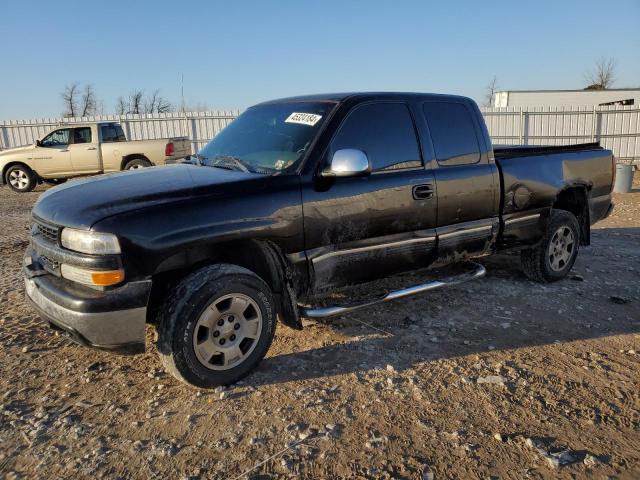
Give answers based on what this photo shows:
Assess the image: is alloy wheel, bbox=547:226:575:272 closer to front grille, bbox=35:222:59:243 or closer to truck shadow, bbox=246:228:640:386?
truck shadow, bbox=246:228:640:386

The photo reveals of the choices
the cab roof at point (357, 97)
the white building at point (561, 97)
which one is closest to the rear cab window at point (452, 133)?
the cab roof at point (357, 97)

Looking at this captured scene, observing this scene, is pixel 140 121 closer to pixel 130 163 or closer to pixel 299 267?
pixel 130 163

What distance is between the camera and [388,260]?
3.98 m

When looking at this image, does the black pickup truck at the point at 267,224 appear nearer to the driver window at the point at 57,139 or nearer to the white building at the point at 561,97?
the driver window at the point at 57,139

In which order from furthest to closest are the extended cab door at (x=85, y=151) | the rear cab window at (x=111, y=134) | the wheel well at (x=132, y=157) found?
the rear cab window at (x=111, y=134) → the extended cab door at (x=85, y=151) → the wheel well at (x=132, y=157)

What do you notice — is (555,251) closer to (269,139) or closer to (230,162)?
(269,139)

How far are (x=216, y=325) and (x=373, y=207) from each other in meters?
1.45

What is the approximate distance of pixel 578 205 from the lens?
5742 millimetres

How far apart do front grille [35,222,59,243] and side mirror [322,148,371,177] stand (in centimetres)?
181

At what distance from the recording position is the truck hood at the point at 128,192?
9.63 feet

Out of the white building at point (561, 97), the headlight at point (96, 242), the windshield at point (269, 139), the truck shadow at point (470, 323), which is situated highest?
the white building at point (561, 97)

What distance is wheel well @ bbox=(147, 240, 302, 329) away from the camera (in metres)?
3.26

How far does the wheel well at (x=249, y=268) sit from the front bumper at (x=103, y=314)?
1.04 ft

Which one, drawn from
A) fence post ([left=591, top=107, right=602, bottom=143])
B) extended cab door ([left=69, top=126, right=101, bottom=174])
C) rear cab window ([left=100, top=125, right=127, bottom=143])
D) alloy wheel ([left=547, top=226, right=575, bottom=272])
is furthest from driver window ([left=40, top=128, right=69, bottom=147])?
fence post ([left=591, top=107, right=602, bottom=143])
